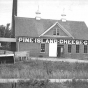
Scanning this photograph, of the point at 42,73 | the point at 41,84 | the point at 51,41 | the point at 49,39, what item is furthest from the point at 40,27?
the point at 41,84

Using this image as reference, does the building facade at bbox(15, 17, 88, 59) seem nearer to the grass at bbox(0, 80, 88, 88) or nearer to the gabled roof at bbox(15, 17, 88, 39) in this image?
the gabled roof at bbox(15, 17, 88, 39)

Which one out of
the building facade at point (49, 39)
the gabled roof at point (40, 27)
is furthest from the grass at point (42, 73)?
the gabled roof at point (40, 27)

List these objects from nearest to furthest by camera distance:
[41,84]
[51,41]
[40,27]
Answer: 1. [41,84]
2. [51,41]
3. [40,27]

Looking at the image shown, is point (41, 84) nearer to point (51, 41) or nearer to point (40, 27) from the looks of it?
point (51, 41)

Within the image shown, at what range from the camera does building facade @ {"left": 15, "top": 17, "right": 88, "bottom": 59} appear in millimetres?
31922

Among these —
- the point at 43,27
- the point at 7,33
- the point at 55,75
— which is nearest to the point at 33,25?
the point at 43,27

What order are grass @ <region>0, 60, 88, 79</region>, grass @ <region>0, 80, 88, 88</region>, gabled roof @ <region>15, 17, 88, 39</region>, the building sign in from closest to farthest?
1. grass @ <region>0, 80, 88, 88</region>
2. grass @ <region>0, 60, 88, 79</region>
3. the building sign
4. gabled roof @ <region>15, 17, 88, 39</region>

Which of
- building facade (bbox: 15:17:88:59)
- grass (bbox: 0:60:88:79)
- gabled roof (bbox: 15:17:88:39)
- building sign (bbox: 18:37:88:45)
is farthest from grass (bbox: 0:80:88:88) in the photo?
gabled roof (bbox: 15:17:88:39)

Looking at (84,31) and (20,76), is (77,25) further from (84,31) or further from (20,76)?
(20,76)

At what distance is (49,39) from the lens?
32688mm

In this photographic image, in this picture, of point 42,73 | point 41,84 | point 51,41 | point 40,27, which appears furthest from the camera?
point 40,27

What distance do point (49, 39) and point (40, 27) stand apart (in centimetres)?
305

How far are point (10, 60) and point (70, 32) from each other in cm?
1600

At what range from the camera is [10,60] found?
21844mm
